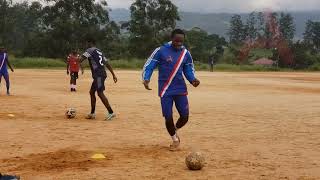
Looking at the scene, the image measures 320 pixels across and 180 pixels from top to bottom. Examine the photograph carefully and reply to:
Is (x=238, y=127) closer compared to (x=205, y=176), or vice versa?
(x=205, y=176)

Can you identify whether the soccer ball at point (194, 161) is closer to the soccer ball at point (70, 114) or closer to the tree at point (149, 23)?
the soccer ball at point (70, 114)

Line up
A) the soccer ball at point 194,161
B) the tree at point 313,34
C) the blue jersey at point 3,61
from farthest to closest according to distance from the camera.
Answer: the tree at point 313,34
the blue jersey at point 3,61
the soccer ball at point 194,161

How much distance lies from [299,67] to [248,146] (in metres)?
69.2

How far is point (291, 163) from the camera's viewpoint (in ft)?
26.2

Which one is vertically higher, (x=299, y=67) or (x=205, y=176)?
(x=205, y=176)

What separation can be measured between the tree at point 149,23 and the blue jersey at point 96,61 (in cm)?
6077

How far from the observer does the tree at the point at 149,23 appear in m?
74.6

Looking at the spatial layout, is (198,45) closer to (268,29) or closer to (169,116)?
(268,29)

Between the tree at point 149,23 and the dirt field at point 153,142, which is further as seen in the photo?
the tree at point 149,23

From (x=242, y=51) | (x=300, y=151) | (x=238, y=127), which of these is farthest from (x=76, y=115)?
(x=242, y=51)

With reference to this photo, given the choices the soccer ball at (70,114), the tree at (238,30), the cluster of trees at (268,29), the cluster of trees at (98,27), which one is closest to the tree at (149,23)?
the cluster of trees at (98,27)

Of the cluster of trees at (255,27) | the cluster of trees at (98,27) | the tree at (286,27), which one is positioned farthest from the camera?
the cluster of trees at (255,27)

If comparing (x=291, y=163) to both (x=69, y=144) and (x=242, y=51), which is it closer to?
(x=69, y=144)

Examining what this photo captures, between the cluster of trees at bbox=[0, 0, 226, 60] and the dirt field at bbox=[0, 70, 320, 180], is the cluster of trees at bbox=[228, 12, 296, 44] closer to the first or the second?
the cluster of trees at bbox=[0, 0, 226, 60]
